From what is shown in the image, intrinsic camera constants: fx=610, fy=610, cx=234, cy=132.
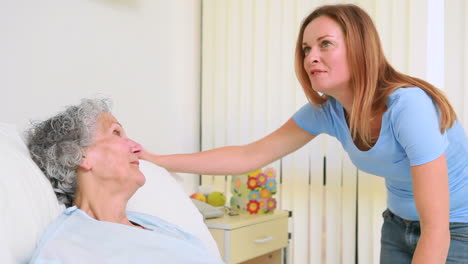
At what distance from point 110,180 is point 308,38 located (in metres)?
0.72

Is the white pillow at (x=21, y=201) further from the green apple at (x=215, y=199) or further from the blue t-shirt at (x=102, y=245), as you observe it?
the green apple at (x=215, y=199)

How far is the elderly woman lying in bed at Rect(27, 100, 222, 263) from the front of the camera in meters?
1.38

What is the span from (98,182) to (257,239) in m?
1.19

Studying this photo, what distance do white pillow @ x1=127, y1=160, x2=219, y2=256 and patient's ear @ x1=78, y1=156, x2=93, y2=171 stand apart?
10.9 inches

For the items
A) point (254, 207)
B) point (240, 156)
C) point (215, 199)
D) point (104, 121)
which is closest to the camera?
point (104, 121)

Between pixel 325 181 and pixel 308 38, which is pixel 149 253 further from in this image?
pixel 325 181

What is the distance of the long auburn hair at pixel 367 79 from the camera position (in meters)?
1.65

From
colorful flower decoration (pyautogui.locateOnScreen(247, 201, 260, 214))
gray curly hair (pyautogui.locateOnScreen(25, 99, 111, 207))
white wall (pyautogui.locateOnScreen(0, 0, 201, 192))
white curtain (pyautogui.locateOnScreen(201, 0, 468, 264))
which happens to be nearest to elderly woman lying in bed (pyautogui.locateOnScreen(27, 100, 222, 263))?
gray curly hair (pyautogui.locateOnScreen(25, 99, 111, 207))

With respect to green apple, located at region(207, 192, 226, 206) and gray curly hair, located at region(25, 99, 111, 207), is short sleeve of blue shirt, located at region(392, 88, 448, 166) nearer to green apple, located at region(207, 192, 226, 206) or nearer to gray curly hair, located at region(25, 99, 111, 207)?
gray curly hair, located at region(25, 99, 111, 207)

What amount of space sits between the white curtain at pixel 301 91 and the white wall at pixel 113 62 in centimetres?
16

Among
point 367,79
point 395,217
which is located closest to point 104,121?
point 367,79

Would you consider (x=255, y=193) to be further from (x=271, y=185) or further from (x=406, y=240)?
(x=406, y=240)

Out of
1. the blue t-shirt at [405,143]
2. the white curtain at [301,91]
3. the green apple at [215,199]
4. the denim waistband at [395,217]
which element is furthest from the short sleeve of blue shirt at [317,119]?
the white curtain at [301,91]

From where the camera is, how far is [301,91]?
3.28m
